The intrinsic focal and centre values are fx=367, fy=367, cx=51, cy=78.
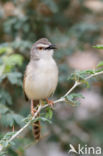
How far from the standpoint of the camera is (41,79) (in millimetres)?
4023

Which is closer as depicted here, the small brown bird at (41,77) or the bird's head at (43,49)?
the small brown bird at (41,77)

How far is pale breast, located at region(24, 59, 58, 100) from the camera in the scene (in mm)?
4027

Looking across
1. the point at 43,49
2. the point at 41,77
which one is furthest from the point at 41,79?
the point at 43,49

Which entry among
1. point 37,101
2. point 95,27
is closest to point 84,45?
point 95,27

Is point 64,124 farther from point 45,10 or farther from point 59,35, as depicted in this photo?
point 45,10

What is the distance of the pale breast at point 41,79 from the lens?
13.2 ft

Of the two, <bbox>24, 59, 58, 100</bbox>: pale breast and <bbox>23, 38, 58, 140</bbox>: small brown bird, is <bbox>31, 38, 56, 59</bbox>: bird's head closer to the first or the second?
<bbox>23, 38, 58, 140</bbox>: small brown bird

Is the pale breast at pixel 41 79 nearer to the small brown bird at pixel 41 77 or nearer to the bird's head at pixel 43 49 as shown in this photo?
the small brown bird at pixel 41 77

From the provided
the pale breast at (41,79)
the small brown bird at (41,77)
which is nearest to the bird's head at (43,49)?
the small brown bird at (41,77)

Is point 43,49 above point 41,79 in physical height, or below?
above

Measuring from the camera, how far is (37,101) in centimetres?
464

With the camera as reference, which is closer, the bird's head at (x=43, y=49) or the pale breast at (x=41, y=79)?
the pale breast at (x=41, y=79)

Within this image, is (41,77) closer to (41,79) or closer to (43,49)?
(41,79)

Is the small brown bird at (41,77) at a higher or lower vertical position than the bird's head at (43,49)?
lower
